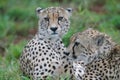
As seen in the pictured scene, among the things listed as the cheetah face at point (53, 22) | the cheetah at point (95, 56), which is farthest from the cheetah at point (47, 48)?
the cheetah at point (95, 56)

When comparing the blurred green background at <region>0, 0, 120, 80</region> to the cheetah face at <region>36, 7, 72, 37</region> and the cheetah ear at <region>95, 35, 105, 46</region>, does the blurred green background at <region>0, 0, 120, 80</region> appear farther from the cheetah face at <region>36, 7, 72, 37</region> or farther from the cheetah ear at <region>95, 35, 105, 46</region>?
the cheetah ear at <region>95, 35, 105, 46</region>

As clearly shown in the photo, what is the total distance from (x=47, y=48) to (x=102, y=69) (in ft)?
3.11

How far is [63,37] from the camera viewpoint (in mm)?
9555

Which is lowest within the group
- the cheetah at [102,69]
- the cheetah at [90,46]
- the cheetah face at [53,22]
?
the cheetah at [102,69]

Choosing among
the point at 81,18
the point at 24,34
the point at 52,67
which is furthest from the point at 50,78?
the point at 24,34

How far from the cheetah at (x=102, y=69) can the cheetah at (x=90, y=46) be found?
0.20 ft

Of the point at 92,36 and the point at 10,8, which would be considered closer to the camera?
the point at 92,36

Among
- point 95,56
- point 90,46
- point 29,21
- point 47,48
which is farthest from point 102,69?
point 29,21

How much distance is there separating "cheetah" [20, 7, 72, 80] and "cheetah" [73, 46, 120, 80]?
36 centimetres

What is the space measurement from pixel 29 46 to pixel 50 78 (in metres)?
0.71

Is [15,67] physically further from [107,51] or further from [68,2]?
[68,2]

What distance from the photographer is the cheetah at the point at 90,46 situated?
26.8ft

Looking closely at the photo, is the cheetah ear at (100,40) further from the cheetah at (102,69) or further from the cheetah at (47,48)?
the cheetah at (47,48)

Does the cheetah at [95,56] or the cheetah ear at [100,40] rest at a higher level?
the cheetah ear at [100,40]
